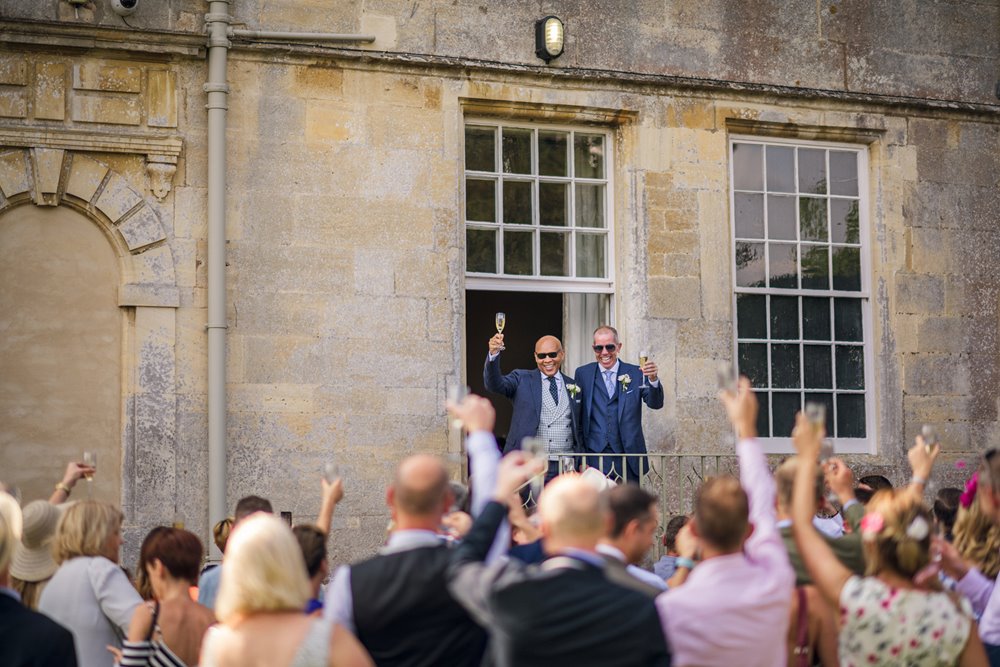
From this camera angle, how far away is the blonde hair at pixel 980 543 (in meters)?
5.70

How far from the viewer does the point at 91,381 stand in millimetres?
9805

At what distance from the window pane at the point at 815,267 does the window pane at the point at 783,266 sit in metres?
0.09

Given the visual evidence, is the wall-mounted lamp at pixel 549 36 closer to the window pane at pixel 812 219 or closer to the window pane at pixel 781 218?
the window pane at pixel 781 218

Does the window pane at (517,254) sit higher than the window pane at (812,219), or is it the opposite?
Answer: the window pane at (812,219)

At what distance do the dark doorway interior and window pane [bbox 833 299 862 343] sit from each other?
3.41m

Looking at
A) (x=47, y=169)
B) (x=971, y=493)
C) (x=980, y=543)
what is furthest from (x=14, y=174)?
(x=980, y=543)

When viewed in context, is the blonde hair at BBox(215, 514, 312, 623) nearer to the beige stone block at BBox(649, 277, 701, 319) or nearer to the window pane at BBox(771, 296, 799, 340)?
the beige stone block at BBox(649, 277, 701, 319)

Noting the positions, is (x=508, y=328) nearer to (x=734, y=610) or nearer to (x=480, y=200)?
(x=480, y=200)

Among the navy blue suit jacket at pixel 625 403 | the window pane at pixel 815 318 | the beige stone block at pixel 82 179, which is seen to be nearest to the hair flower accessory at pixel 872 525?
the navy blue suit jacket at pixel 625 403

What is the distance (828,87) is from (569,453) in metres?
4.04

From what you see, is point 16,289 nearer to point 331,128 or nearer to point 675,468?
point 331,128

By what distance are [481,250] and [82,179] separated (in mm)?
3023

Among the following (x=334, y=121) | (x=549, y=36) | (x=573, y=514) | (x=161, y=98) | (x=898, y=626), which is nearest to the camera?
(x=573, y=514)

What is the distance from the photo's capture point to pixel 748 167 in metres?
11.9
